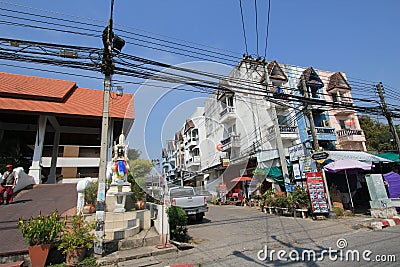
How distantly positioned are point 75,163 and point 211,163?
25097 millimetres

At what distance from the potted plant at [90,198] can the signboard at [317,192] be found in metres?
8.55

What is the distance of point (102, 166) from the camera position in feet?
18.5

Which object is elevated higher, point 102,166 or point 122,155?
point 122,155

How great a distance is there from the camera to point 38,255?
14.5ft

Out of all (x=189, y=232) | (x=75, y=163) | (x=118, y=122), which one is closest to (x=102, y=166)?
(x=189, y=232)

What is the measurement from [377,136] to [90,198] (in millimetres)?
24170

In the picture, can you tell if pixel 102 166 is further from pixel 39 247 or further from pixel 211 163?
pixel 211 163

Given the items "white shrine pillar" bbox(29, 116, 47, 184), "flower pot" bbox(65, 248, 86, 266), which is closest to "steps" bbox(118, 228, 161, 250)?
"flower pot" bbox(65, 248, 86, 266)

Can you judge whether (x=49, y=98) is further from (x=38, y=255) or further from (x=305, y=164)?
(x=305, y=164)

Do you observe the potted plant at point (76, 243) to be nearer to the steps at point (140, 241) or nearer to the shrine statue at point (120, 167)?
the steps at point (140, 241)

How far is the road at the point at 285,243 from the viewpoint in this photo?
4.43 metres

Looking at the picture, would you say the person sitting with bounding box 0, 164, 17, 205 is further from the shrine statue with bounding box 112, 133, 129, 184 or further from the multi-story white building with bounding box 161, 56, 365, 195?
the multi-story white building with bounding box 161, 56, 365, 195

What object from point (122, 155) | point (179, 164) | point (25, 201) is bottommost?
point (25, 201)

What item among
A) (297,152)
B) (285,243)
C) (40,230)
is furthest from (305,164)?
(40,230)
